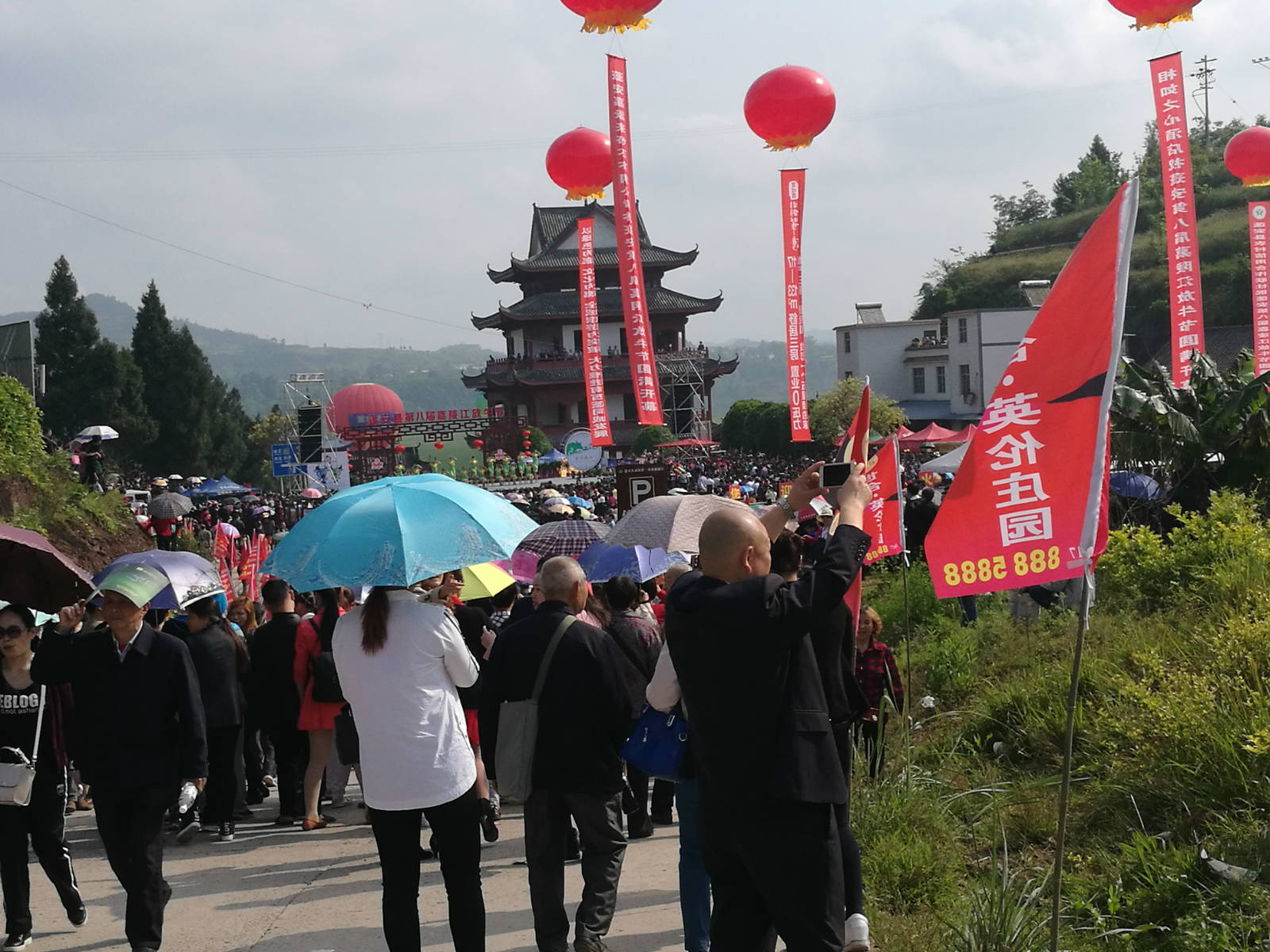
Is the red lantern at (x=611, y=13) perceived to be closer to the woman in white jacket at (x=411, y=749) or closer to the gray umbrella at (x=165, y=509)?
the woman in white jacket at (x=411, y=749)

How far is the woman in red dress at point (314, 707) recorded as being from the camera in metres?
7.76

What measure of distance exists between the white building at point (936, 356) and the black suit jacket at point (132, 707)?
5248 centimetres

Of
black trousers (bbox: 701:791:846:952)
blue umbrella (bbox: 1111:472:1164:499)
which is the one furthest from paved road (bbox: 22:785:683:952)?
blue umbrella (bbox: 1111:472:1164:499)

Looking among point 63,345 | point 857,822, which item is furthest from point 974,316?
point 857,822

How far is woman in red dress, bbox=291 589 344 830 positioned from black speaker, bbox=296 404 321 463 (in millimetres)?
34654

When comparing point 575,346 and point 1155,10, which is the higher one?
point 575,346

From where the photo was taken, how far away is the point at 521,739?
498cm

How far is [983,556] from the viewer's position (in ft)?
14.0

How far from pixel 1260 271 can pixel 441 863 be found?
21906 mm

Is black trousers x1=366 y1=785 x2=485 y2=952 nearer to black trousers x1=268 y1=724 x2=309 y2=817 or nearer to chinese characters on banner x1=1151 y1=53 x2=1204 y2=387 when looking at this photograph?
black trousers x1=268 y1=724 x2=309 y2=817

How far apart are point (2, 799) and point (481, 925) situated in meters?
2.12

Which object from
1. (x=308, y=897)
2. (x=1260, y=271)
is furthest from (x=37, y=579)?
(x=1260, y=271)

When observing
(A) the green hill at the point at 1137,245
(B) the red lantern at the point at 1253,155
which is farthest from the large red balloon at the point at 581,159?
(A) the green hill at the point at 1137,245

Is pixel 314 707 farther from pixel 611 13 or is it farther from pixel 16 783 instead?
pixel 611 13
